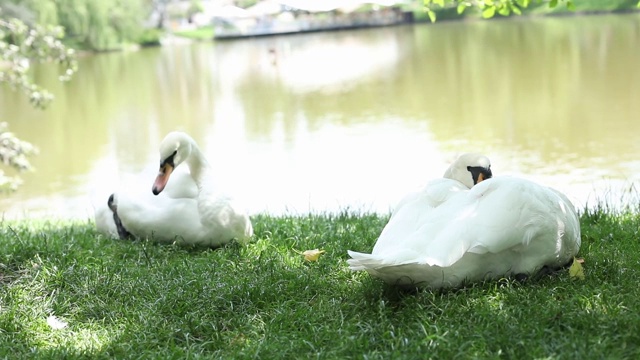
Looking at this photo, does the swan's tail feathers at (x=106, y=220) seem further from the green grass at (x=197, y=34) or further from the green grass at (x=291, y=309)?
the green grass at (x=197, y=34)

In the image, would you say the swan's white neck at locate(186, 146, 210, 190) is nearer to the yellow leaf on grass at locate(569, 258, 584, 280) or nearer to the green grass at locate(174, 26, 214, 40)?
the yellow leaf on grass at locate(569, 258, 584, 280)

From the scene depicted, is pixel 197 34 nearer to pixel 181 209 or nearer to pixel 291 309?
pixel 181 209

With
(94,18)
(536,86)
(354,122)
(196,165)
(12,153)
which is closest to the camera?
(196,165)

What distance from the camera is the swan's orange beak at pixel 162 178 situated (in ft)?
18.3

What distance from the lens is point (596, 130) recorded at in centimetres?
1405

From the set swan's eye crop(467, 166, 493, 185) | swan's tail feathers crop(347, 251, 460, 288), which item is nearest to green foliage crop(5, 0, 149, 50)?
swan's eye crop(467, 166, 493, 185)

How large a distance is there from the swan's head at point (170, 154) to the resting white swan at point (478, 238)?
201 centimetres

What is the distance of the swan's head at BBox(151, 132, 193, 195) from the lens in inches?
223

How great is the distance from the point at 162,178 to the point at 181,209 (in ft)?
0.87

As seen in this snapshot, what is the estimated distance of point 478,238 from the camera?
3900mm

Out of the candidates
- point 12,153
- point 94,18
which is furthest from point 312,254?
point 94,18

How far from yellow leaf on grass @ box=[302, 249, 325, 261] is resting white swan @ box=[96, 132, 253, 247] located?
27.7 inches

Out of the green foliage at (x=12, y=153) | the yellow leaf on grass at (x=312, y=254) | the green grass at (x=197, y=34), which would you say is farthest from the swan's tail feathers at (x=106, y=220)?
the green grass at (x=197, y=34)

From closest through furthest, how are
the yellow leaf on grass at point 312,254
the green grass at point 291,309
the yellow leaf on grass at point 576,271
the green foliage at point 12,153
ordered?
the green grass at point 291,309
the yellow leaf on grass at point 576,271
the yellow leaf on grass at point 312,254
the green foliage at point 12,153
